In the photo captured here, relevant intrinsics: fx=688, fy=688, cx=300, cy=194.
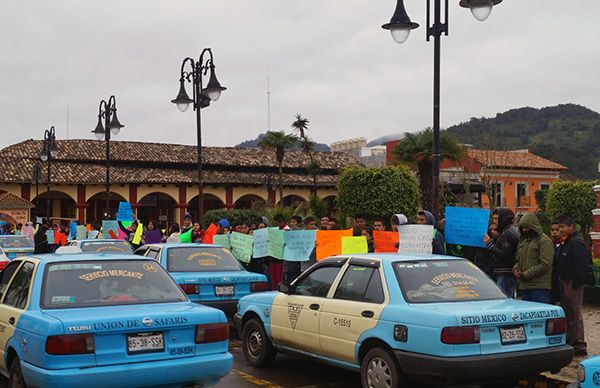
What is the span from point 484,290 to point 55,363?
419cm

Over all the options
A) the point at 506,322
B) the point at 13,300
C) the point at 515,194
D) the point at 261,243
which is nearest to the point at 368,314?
the point at 506,322

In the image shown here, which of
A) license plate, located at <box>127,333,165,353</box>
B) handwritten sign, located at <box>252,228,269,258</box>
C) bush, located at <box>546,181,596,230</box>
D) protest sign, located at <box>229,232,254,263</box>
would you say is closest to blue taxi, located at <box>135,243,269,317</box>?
handwritten sign, located at <box>252,228,269,258</box>

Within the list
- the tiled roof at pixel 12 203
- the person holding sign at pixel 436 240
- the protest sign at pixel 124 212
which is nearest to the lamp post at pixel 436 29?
the person holding sign at pixel 436 240

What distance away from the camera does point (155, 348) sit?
5.91 meters

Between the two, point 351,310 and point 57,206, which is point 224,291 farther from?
point 57,206

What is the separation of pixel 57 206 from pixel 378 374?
150 feet

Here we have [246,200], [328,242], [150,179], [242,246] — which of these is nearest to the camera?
[328,242]

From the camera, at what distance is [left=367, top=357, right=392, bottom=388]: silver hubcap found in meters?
6.57

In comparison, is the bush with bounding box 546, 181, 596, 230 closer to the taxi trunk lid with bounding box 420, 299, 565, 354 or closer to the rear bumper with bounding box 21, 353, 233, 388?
the taxi trunk lid with bounding box 420, 299, 565, 354

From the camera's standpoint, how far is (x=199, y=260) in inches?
441

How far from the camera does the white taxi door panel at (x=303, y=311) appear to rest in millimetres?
7668

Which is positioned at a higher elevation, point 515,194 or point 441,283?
point 515,194

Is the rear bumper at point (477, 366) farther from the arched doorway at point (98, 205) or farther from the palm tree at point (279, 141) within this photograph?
the arched doorway at point (98, 205)

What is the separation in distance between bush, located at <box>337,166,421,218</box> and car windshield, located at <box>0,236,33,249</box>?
22326 mm
